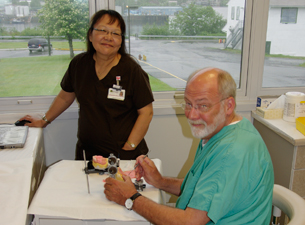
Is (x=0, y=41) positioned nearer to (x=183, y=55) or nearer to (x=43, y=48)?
(x=43, y=48)

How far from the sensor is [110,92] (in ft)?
6.23

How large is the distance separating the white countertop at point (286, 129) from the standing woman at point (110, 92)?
36.5 inches

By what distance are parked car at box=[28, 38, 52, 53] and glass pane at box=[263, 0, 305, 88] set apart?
1.83 metres

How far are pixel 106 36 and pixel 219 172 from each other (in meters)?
1.10

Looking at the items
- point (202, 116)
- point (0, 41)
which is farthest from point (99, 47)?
point (0, 41)

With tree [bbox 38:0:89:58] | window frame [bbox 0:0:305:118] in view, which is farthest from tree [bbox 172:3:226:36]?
tree [bbox 38:0:89:58]

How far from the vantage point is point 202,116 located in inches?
50.4

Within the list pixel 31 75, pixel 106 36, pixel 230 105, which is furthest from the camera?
pixel 31 75

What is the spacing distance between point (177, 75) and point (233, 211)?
1.67 m

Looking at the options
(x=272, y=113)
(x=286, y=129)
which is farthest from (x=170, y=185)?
(x=272, y=113)

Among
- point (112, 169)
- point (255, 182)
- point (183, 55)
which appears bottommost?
point (112, 169)

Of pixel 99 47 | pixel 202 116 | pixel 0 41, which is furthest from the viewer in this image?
pixel 0 41

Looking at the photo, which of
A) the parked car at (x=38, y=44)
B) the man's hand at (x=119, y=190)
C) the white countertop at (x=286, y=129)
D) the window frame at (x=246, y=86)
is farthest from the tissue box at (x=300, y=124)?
the parked car at (x=38, y=44)

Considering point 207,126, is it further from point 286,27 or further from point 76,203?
point 286,27
